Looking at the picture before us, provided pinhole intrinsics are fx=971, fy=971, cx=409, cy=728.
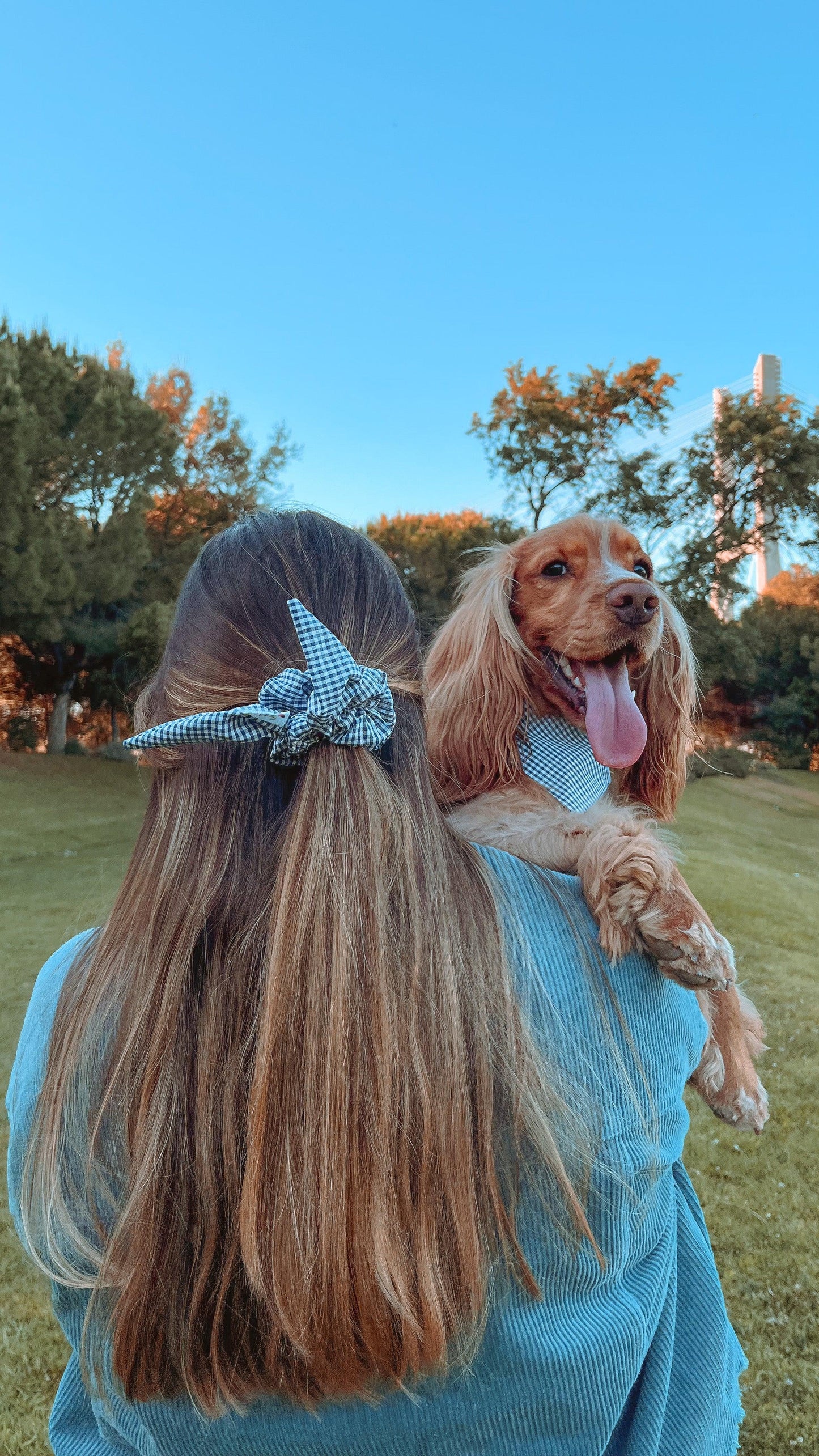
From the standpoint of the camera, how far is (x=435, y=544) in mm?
27859

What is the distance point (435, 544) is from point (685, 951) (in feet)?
88.2

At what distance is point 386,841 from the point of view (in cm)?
119

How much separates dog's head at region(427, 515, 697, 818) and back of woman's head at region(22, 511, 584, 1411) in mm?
1281

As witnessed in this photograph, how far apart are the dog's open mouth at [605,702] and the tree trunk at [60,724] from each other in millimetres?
24716

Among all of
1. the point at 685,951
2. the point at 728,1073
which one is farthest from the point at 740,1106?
the point at 685,951

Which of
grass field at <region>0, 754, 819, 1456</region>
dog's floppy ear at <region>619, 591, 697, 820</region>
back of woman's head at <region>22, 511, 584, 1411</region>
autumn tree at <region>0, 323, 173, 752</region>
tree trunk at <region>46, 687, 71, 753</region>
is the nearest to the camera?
back of woman's head at <region>22, 511, 584, 1411</region>

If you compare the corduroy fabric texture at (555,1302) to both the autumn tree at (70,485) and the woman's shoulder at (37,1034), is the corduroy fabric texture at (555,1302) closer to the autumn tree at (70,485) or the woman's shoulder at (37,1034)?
the woman's shoulder at (37,1034)

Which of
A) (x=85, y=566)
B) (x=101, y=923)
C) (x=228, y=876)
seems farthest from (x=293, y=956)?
(x=85, y=566)

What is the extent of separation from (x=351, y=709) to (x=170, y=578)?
80.7ft

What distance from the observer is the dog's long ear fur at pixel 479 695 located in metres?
2.55

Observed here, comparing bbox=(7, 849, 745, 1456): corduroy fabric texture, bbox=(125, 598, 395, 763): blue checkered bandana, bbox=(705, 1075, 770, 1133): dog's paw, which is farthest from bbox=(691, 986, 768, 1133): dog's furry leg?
bbox=(125, 598, 395, 763): blue checkered bandana

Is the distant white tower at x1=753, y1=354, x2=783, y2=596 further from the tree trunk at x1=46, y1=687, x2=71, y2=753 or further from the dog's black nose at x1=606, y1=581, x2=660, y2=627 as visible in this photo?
the dog's black nose at x1=606, y1=581, x2=660, y2=627

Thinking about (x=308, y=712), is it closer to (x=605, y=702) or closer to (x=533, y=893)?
(x=533, y=893)

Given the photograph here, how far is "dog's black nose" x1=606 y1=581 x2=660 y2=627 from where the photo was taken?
256cm
